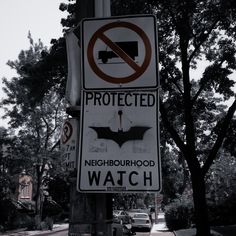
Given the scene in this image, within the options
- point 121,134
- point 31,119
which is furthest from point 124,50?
point 31,119

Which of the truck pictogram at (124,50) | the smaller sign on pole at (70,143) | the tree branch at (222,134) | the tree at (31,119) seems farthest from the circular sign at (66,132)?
the tree at (31,119)

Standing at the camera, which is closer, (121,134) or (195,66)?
(121,134)

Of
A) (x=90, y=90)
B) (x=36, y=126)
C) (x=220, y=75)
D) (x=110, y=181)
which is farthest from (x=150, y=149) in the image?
(x=36, y=126)

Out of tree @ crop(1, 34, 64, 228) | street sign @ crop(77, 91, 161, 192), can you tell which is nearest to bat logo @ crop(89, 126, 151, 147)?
street sign @ crop(77, 91, 161, 192)

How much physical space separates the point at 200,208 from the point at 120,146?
55.6 ft

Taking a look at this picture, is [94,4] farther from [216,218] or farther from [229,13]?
[216,218]

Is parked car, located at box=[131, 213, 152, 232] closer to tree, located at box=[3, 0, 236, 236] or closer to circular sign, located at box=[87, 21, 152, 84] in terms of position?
tree, located at box=[3, 0, 236, 236]

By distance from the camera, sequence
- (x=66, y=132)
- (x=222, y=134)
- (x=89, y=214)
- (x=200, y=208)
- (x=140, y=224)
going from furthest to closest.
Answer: (x=140, y=224), (x=222, y=134), (x=200, y=208), (x=66, y=132), (x=89, y=214)

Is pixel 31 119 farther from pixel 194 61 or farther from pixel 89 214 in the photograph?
pixel 89 214

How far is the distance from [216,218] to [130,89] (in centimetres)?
2815

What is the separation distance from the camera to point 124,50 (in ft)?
8.80

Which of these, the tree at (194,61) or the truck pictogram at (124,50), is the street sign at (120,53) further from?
the tree at (194,61)

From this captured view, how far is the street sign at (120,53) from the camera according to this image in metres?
2.61

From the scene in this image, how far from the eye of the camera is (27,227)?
1448 inches
